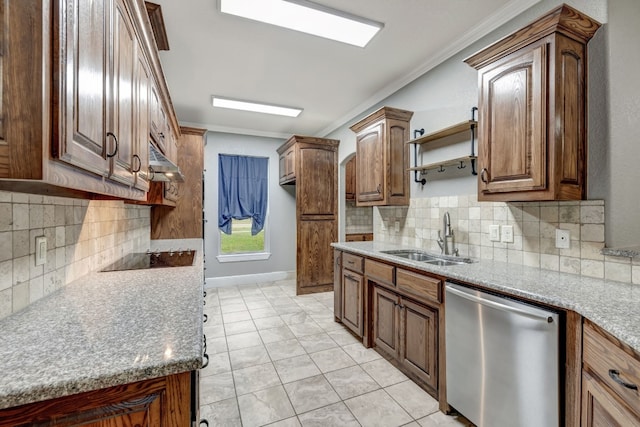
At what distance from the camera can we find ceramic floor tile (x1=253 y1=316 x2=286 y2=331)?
3342mm

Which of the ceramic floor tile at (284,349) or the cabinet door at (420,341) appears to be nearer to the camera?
the cabinet door at (420,341)

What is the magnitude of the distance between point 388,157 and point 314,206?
6.29ft

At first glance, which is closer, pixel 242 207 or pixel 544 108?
pixel 544 108

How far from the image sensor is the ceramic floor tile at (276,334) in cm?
301

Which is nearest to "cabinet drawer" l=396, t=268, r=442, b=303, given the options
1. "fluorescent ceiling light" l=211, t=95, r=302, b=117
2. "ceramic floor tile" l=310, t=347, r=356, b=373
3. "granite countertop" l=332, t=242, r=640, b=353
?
"granite countertop" l=332, t=242, r=640, b=353

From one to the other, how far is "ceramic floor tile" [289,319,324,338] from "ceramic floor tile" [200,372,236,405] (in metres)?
0.93

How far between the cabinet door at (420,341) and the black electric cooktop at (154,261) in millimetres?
1727

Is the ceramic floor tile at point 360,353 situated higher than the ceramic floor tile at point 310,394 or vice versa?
the ceramic floor tile at point 360,353

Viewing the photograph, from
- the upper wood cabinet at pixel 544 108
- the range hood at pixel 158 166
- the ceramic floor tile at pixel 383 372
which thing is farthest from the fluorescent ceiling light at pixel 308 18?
the ceramic floor tile at pixel 383 372

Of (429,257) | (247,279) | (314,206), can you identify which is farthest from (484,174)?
(247,279)

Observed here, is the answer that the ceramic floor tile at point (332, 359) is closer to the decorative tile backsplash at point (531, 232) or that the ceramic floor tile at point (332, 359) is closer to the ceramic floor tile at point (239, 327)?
the ceramic floor tile at point (239, 327)

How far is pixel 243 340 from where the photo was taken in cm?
298

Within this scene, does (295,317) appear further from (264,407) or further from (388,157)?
(388,157)

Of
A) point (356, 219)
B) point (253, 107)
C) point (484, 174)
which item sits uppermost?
point (253, 107)
